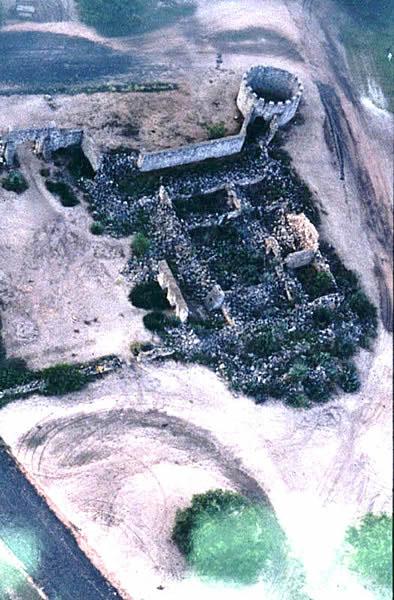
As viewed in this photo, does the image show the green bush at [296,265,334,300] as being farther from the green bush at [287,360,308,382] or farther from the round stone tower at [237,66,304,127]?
the round stone tower at [237,66,304,127]

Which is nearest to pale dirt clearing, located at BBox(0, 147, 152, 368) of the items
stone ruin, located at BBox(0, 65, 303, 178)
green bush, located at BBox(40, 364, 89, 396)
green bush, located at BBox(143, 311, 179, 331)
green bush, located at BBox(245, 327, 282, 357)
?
green bush, located at BBox(143, 311, 179, 331)

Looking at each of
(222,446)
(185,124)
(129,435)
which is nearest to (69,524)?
(129,435)

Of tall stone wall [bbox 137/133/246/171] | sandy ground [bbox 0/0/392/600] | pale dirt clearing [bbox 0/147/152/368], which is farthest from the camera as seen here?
tall stone wall [bbox 137/133/246/171]

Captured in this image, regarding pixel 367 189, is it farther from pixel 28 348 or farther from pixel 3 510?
pixel 3 510

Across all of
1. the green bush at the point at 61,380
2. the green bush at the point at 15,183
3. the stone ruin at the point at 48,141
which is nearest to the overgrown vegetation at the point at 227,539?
the green bush at the point at 61,380

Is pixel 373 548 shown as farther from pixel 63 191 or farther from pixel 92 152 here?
pixel 92 152

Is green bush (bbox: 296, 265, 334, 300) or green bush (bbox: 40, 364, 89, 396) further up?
green bush (bbox: 296, 265, 334, 300)
